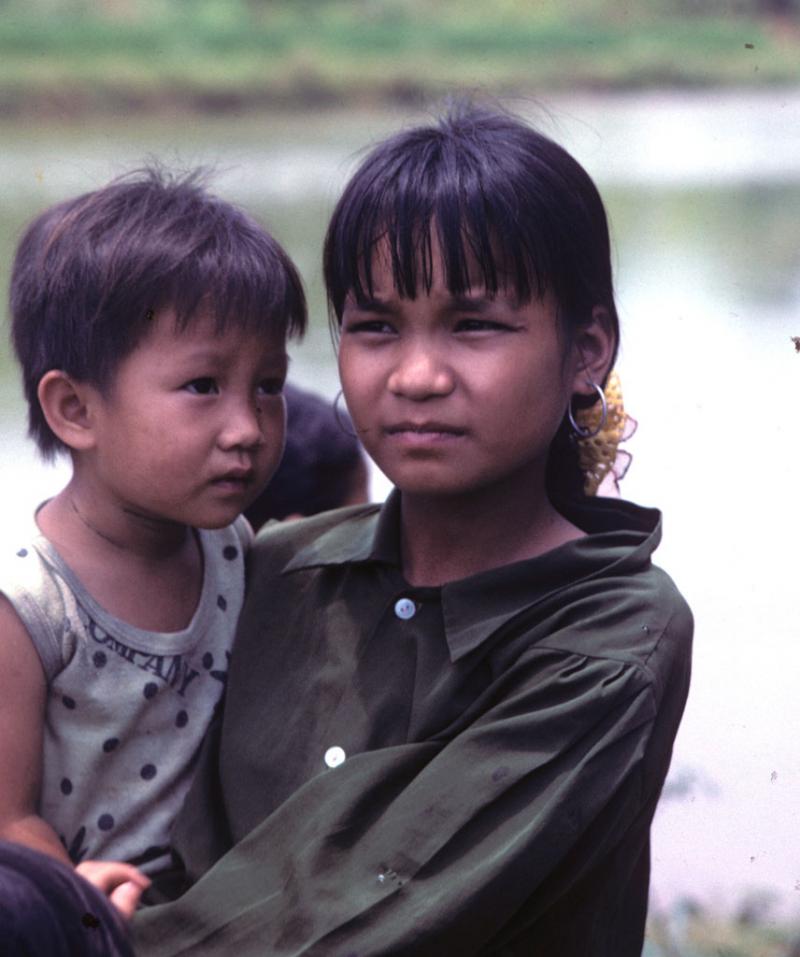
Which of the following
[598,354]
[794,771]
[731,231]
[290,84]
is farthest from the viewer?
[290,84]

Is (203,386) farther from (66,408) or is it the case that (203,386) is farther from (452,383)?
(452,383)

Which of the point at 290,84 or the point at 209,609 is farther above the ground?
the point at 290,84

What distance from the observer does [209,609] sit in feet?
7.68

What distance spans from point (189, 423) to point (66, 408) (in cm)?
21

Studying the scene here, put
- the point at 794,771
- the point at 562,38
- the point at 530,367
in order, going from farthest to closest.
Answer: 1. the point at 562,38
2. the point at 794,771
3. the point at 530,367

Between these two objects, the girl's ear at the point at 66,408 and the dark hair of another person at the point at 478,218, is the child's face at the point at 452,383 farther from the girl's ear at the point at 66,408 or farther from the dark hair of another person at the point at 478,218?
the girl's ear at the point at 66,408

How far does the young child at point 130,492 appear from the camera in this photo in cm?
215

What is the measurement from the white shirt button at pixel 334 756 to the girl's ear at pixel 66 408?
531 millimetres

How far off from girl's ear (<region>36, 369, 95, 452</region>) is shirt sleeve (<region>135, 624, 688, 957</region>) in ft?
1.93

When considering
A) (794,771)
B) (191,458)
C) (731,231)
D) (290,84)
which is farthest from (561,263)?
(290,84)

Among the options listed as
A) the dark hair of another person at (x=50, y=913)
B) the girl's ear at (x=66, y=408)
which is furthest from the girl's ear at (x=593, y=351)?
the dark hair of another person at (x=50, y=913)

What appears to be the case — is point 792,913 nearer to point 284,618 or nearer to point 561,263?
point 284,618

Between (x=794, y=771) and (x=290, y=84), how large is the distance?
2137 mm

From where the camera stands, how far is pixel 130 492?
222cm
